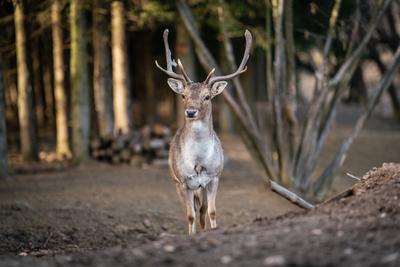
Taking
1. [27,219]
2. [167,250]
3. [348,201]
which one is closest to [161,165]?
[27,219]

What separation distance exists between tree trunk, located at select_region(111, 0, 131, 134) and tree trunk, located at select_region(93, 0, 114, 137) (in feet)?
0.64

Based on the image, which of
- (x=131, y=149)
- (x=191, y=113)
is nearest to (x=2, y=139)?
(x=131, y=149)

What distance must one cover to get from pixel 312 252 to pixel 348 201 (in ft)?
5.94

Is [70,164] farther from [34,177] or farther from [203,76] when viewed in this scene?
[203,76]

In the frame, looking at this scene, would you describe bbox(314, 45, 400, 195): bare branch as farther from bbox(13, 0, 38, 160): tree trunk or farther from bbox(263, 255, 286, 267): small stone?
bbox(263, 255, 286, 267): small stone

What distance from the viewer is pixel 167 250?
586cm

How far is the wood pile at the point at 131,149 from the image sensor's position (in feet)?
56.4

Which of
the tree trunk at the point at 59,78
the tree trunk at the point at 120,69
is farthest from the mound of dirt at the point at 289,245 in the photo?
the tree trunk at the point at 120,69

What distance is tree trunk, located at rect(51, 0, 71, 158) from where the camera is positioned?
16739 mm

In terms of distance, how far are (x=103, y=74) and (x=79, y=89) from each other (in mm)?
1171

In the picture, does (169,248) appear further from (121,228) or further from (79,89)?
(79,89)

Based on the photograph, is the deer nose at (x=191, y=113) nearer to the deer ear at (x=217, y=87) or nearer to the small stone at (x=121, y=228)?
the deer ear at (x=217, y=87)

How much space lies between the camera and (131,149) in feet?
56.5

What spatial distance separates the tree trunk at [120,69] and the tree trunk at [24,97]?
2.00 m
